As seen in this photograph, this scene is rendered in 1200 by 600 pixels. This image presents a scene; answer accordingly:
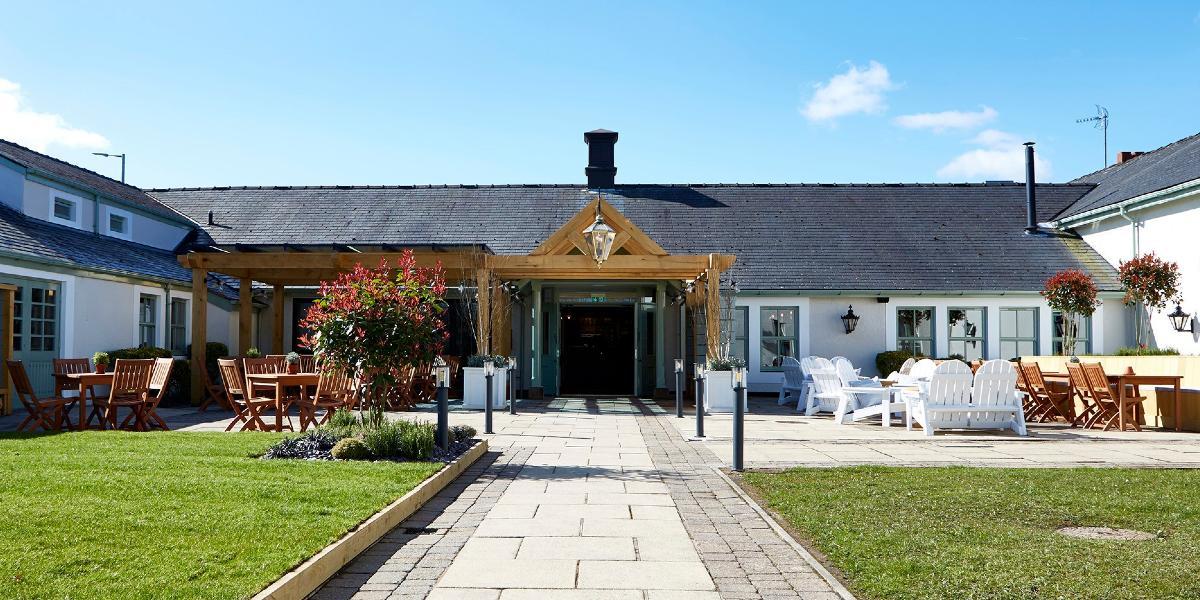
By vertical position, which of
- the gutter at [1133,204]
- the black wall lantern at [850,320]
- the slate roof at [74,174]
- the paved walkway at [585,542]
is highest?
the slate roof at [74,174]

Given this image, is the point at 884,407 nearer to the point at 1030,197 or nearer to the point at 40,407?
the point at 40,407

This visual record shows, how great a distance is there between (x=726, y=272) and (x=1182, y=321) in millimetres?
8316

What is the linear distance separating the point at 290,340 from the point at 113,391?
9777 millimetres

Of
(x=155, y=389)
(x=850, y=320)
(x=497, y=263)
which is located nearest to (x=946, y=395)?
(x=497, y=263)

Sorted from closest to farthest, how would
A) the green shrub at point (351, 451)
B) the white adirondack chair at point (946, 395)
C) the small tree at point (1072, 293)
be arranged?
the green shrub at point (351, 451)
the white adirondack chair at point (946, 395)
the small tree at point (1072, 293)

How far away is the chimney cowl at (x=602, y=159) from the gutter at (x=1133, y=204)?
1055cm

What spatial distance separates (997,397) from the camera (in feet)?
38.1

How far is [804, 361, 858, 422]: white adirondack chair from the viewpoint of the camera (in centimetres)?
1379

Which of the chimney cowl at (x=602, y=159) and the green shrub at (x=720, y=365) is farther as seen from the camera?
the chimney cowl at (x=602, y=159)

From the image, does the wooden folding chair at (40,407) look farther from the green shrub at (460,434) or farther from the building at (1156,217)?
the building at (1156,217)

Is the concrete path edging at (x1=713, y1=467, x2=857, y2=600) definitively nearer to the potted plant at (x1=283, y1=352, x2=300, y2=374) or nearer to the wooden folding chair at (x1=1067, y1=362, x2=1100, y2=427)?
the wooden folding chair at (x1=1067, y1=362, x2=1100, y2=427)

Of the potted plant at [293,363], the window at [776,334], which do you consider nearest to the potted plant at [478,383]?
the potted plant at [293,363]

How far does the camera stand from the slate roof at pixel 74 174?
16875 mm

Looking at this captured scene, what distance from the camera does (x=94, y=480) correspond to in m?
6.35
